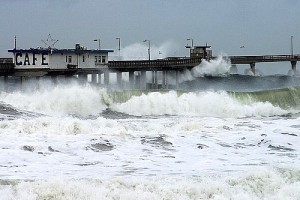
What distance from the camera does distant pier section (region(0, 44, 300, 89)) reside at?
4516cm

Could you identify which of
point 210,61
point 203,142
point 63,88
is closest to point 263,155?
point 203,142

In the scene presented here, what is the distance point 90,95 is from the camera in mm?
39156

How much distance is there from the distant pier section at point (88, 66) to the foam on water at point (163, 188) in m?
32.7

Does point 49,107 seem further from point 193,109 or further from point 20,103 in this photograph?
point 193,109

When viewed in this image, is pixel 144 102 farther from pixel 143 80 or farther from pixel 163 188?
pixel 163 188

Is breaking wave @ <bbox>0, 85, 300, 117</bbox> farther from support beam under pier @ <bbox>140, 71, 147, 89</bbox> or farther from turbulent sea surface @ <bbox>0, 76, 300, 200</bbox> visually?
support beam under pier @ <bbox>140, 71, 147, 89</bbox>

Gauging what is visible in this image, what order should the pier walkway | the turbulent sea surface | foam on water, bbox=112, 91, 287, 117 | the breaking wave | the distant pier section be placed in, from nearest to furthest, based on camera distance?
the turbulent sea surface, the breaking wave, foam on water, bbox=112, 91, 287, 117, the pier walkway, the distant pier section

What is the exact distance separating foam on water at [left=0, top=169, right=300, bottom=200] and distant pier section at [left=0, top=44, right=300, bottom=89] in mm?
32724

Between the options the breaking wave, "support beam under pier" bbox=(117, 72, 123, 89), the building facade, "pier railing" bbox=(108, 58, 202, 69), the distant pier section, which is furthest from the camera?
"support beam under pier" bbox=(117, 72, 123, 89)

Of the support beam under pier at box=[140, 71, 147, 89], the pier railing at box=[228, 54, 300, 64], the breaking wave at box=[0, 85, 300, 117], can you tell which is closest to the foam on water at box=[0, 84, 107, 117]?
the breaking wave at box=[0, 85, 300, 117]

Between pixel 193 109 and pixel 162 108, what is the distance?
96.0 inches

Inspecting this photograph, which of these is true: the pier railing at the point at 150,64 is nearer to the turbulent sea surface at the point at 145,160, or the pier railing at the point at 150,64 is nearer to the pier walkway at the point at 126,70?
the pier walkway at the point at 126,70

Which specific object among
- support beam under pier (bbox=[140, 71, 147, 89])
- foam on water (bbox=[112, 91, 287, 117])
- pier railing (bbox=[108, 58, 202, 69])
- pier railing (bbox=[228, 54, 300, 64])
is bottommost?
foam on water (bbox=[112, 91, 287, 117])

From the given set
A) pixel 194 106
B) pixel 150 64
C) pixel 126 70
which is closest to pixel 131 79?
pixel 126 70
